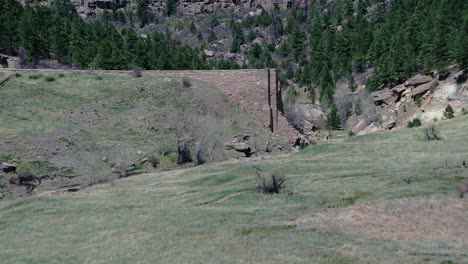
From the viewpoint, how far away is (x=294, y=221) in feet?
66.4

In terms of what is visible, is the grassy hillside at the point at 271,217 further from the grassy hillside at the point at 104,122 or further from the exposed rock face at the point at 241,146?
the exposed rock face at the point at 241,146

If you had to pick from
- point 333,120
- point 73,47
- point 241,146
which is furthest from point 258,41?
point 241,146

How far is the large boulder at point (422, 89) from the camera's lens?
6644 centimetres

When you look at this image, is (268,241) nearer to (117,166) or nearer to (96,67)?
(117,166)

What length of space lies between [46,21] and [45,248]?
66.9 metres

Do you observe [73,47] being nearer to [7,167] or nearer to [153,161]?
[153,161]

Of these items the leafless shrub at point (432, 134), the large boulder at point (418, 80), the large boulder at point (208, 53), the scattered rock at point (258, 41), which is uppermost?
the scattered rock at point (258, 41)

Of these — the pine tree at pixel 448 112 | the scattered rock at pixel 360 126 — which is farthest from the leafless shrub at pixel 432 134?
the scattered rock at pixel 360 126

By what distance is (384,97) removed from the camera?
75750 mm

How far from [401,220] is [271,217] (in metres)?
4.50

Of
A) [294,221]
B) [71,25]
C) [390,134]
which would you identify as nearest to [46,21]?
[71,25]

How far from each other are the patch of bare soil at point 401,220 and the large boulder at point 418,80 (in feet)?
167

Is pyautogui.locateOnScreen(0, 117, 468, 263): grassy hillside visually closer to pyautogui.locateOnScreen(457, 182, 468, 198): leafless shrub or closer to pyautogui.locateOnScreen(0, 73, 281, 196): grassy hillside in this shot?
pyautogui.locateOnScreen(457, 182, 468, 198): leafless shrub

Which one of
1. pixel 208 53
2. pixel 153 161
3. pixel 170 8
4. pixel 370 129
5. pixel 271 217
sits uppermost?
pixel 170 8
